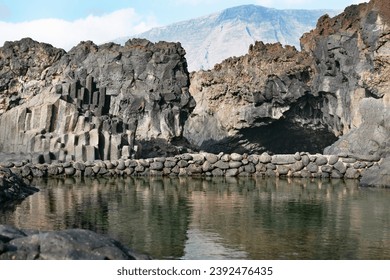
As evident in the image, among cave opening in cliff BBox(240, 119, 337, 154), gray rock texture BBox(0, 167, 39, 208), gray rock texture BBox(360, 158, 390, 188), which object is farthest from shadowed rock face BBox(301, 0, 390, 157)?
gray rock texture BBox(0, 167, 39, 208)

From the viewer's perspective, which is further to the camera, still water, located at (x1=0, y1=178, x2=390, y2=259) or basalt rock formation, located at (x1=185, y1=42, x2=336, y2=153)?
basalt rock formation, located at (x1=185, y1=42, x2=336, y2=153)

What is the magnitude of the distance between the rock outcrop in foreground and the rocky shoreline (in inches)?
717

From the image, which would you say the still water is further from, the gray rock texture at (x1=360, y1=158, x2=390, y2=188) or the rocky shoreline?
the rocky shoreline

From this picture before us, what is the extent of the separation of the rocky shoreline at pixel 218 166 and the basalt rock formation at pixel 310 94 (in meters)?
1.63

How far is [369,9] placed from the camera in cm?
3459

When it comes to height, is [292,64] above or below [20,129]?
above

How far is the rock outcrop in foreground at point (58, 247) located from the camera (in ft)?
27.0

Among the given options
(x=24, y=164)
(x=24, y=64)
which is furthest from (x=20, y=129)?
(x=24, y=64)

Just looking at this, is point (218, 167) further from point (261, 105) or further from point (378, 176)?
point (261, 105)

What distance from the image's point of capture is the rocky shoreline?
2741 centimetres

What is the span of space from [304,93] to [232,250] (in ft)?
101

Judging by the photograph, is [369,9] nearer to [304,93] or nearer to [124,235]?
[304,93]

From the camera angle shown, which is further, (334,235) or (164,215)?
(164,215)

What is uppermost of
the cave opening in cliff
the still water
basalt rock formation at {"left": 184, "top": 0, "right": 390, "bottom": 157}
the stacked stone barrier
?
basalt rock formation at {"left": 184, "top": 0, "right": 390, "bottom": 157}
